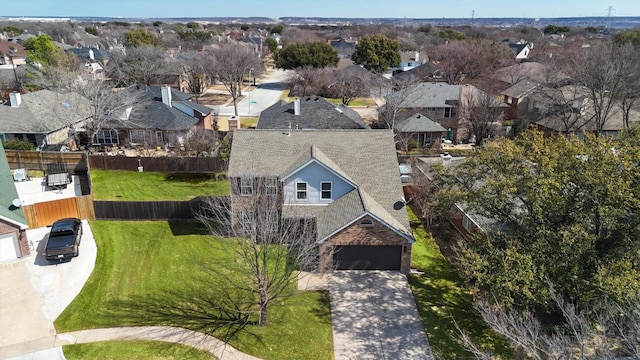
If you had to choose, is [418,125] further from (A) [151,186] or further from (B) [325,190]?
(A) [151,186]

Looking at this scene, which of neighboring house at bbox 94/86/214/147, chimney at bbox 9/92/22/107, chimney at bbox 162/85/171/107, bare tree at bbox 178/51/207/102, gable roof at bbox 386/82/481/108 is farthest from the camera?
bare tree at bbox 178/51/207/102

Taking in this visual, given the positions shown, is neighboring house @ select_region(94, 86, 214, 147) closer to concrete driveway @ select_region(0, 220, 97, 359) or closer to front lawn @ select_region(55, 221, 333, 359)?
A: front lawn @ select_region(55, 221, 333, 359)

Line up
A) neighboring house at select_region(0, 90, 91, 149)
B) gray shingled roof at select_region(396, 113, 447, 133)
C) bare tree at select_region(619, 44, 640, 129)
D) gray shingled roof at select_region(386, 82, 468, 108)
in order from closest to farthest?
neighboring house at select_region(0, 90, 91, 149), bare tree at select_region(619, 44, 640, 129), gray shingled roof at select_region(396, 113, 447, 133), gray shingled roof at select_region(386, 82, 468, 108)

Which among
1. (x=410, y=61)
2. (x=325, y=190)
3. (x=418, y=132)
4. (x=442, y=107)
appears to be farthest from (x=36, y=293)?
(x=410, y=61)

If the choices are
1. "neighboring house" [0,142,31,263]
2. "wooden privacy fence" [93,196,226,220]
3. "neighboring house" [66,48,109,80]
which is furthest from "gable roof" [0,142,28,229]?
"neighboring house" [66,48,109,80]

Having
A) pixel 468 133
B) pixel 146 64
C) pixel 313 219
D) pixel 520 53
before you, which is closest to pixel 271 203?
pixel 313 219

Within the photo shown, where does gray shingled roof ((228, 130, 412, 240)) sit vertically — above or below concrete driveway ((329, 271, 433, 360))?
above
